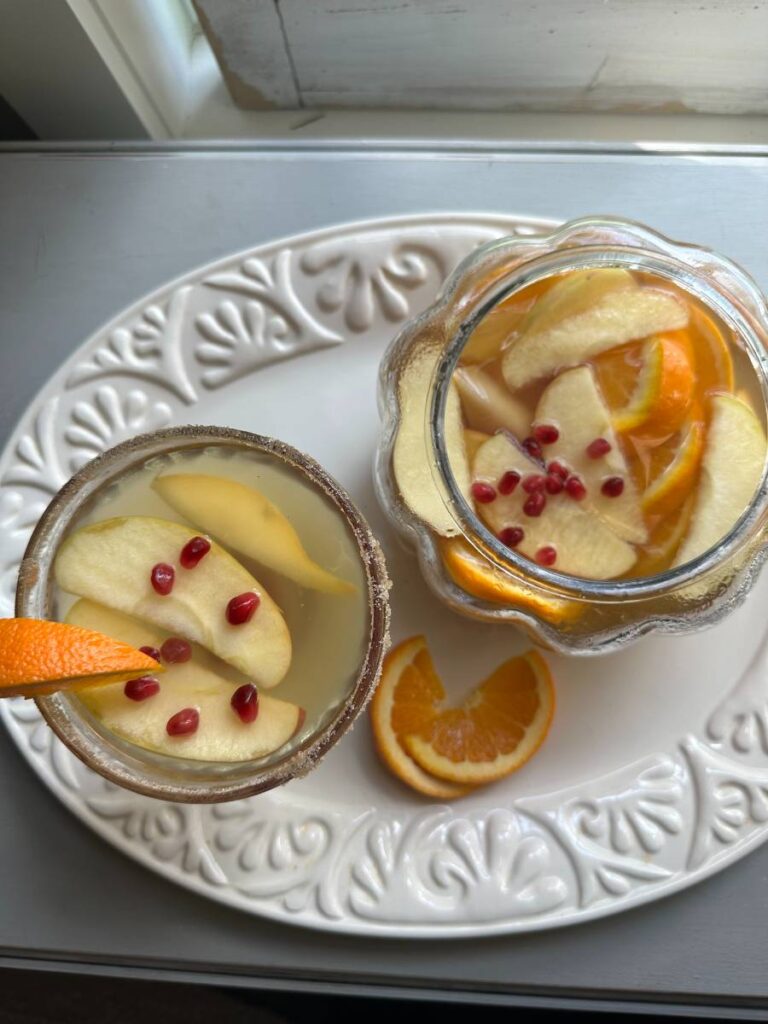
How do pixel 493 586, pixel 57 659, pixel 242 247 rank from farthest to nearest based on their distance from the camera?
pixel 242 247, pixel 493 586, pixel 57 659

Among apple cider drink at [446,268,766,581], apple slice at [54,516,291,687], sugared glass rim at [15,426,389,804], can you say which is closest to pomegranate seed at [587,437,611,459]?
apple cider drink at [446,268,766,581]

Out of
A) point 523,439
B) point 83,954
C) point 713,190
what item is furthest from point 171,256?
point 83,954

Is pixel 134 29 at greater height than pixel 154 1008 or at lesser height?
greater

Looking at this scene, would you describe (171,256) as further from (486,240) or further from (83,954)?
(83,954)

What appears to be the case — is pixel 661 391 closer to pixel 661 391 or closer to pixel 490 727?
pixel 661 391

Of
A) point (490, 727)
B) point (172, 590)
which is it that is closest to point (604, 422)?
point (490, 727)

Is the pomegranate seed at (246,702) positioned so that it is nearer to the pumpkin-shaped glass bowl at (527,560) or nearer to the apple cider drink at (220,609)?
the apple cider drink at (220,609)
